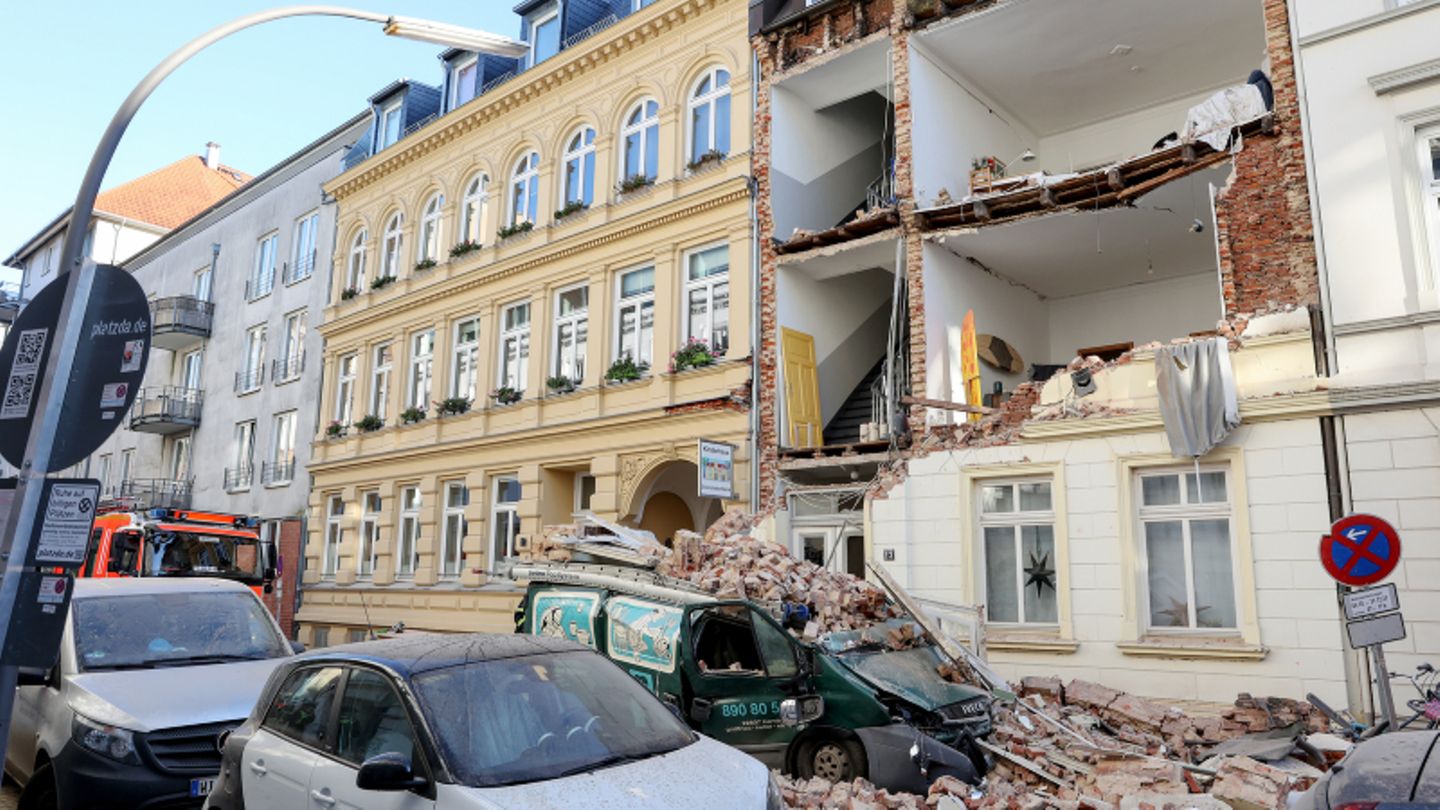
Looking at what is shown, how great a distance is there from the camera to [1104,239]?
14.9 meters

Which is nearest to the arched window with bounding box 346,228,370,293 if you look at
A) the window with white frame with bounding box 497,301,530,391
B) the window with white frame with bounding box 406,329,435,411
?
the window with white frame with bounding box 406,329,435,411

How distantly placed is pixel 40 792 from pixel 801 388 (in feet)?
38.9

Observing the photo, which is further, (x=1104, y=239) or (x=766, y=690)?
(x=1104, y=239)

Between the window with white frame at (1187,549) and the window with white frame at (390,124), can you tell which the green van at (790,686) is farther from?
the window with white frame at (390,124)

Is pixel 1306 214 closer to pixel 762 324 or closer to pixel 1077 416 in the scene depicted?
pixel 1077 416

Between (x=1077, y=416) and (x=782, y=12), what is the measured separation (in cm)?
920

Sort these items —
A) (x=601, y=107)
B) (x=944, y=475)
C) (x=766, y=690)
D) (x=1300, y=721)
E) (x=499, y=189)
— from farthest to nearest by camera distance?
(x=499, y=189) < (x=601, y=107) < (x=944, y=475) < (x=1300, y=721) < (x=766, y=690)

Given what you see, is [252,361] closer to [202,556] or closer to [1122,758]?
[202,556]

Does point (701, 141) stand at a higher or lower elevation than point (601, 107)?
lower

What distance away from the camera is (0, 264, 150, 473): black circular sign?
4906 mm

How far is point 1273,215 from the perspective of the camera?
11773 millimetres

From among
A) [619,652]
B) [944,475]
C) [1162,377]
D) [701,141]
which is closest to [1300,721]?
[1162,377]

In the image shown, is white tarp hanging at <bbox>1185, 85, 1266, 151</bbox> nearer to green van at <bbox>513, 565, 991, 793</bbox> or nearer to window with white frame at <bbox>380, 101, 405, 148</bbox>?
green van at <bbox>513, 565, 991, 793</bbox>

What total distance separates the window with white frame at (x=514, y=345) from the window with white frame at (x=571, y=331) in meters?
0.99
